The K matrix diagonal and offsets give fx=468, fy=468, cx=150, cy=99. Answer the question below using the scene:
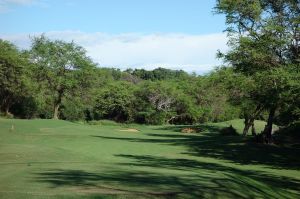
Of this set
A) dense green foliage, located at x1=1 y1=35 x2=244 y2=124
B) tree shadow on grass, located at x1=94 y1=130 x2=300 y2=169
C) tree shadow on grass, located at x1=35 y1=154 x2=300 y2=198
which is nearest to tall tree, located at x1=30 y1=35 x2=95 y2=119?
dense green foliage, located at x1=1 y1=35 x2=244 y2=124

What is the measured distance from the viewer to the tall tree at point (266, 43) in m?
26.0

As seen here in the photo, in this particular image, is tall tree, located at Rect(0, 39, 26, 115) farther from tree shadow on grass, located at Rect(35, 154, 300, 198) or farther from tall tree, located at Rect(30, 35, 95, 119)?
tree shadow on grass, located at Rect(35, 154, 300, 198)

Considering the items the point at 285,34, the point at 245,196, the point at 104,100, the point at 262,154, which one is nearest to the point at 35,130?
the point at 262,154

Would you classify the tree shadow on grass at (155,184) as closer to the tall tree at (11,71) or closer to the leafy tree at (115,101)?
the tall tree at (11,71)

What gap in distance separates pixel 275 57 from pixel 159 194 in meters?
19.0

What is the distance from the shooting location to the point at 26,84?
64500 mm

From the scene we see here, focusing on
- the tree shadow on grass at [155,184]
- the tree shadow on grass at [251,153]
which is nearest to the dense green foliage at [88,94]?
the tree shadow on grass at [251,153]

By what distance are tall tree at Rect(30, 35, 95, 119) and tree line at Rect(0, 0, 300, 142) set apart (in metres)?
0.14

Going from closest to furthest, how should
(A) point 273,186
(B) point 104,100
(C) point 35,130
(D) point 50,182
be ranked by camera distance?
(D) point 50,182, (A) point 273,186, (C) point 35,130, (B) point 104,100

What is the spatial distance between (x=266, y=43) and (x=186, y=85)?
2776 inches

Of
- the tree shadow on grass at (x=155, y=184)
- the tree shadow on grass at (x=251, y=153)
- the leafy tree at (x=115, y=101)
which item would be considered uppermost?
the leafy tree at (x=115, y=101)

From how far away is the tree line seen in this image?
26.8m

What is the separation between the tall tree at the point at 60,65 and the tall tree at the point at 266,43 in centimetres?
3812

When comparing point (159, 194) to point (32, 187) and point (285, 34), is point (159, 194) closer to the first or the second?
point (32, 187)
